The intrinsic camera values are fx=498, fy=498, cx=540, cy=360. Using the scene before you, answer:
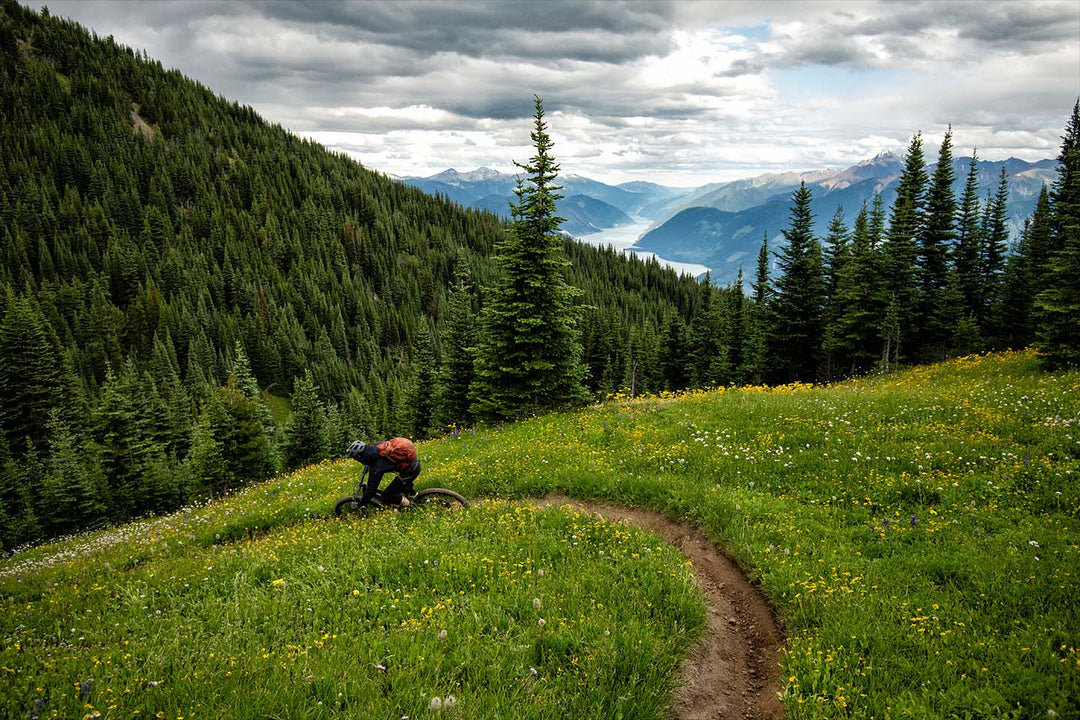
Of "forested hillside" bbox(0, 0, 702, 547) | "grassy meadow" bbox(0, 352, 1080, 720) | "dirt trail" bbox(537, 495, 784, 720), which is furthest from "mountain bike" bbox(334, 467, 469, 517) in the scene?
"forested hillside" bbox(0, 0, 702, 547)

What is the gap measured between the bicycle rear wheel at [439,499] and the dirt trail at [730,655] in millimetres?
4802

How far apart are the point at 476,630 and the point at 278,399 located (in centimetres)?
14986

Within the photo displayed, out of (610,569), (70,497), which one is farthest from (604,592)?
(70,497)

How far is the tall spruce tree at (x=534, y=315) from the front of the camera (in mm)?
22250

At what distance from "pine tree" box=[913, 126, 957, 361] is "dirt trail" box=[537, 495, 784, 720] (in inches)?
1603

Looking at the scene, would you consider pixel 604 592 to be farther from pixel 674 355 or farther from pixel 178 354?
pixel 178 354

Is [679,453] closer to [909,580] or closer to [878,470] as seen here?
[878,470]

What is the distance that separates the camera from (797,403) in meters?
15.8

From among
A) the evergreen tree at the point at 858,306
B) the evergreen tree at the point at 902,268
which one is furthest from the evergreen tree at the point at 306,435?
the evergreen tree at the point at 902,268

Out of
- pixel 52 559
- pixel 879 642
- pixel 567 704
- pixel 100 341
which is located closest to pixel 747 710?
pixel 879 642

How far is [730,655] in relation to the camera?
21.7 feet

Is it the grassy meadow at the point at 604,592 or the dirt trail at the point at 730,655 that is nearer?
the grassy meadow at the point at 604,592

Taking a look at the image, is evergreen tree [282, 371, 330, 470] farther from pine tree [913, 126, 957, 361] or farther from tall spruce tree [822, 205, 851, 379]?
pine tree [913, 126, 957, 361]

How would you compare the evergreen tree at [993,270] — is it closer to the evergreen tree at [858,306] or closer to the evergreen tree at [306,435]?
→ the evergreen tree at [858,306]
